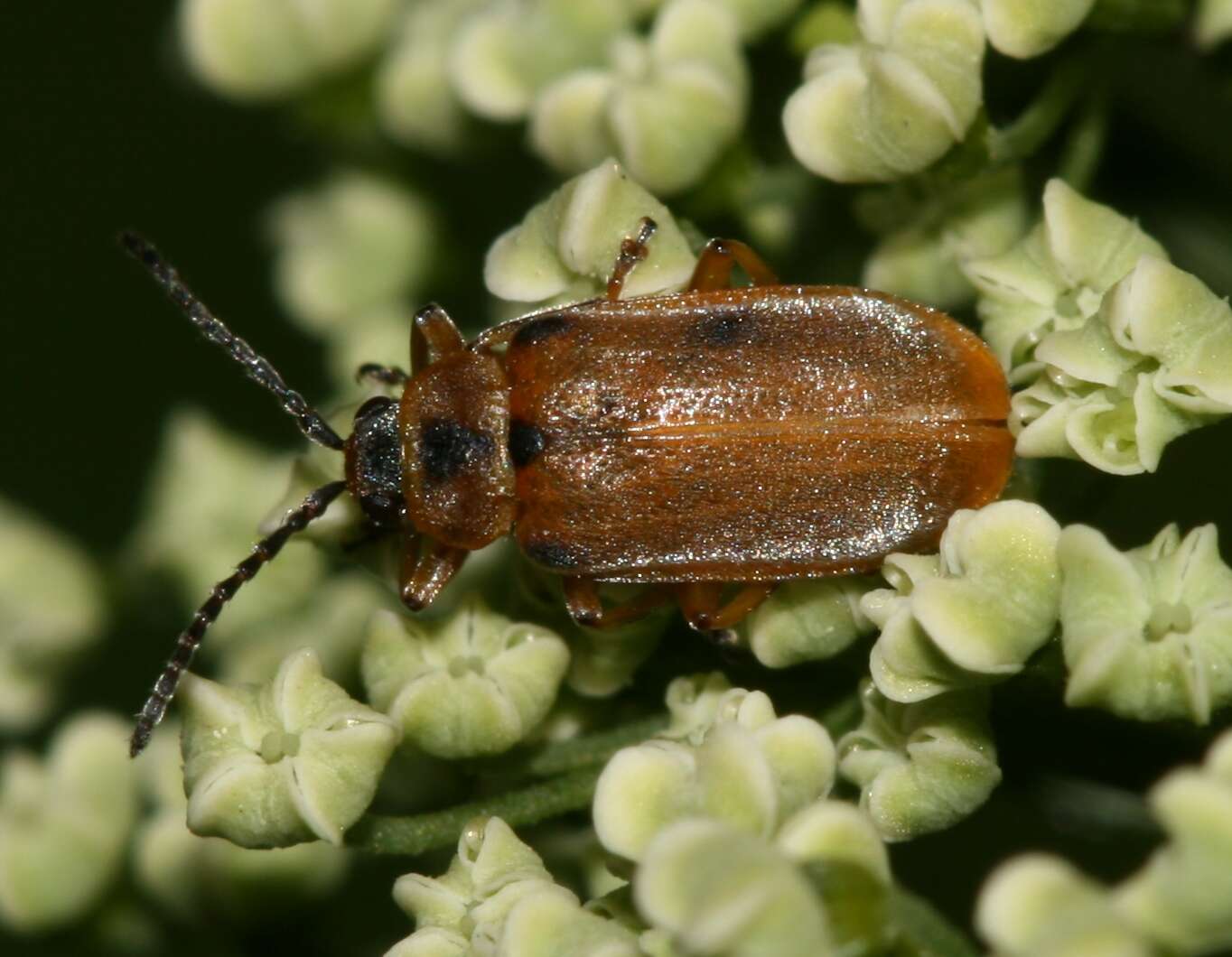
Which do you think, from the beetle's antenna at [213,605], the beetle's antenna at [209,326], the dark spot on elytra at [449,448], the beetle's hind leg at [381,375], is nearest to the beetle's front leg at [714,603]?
the dark spot on elytra at [449,448]

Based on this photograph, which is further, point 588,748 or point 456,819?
point 588,748

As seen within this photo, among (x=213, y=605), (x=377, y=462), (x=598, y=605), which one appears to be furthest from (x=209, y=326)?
(x=598, y=605)

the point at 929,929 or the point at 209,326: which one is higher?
the point at 209,326

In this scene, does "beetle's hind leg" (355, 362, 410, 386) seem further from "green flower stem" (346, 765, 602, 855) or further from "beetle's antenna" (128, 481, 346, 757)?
"green flower stem" (346, 765, 602, 855)

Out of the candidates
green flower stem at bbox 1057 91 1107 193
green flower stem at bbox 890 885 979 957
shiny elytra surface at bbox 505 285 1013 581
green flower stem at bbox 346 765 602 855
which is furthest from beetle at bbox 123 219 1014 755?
green flower stem at bbox 890 885 979 957

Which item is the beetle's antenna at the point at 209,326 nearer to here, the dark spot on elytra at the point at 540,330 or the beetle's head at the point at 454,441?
the beetle's head at the point at 454,441

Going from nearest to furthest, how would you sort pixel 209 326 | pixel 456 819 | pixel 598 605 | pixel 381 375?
1. pixel 456 819
2. pixel 598 605
3. pixel 381 375
4. pixel 209 326

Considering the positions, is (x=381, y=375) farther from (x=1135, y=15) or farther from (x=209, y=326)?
(x=1135, y=15)
